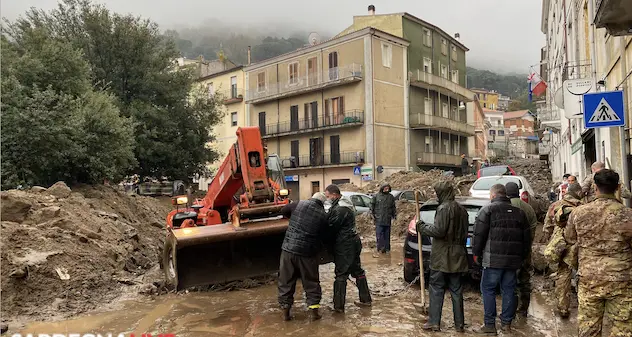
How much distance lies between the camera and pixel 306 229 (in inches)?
248

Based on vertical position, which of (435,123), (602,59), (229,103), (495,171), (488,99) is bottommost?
(495,171)

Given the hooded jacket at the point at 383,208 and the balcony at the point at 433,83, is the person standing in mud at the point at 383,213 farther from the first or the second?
the balcony at the point at 433,83

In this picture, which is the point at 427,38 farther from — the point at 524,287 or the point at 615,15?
the point at 524,287

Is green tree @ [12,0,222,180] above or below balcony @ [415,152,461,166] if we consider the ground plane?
above

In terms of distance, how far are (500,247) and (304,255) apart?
248 cm

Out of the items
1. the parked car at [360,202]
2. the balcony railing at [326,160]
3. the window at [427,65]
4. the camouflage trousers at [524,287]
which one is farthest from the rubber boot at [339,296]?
the window at [427,65]

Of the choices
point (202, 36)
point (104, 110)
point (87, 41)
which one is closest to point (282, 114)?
point (87, 41)

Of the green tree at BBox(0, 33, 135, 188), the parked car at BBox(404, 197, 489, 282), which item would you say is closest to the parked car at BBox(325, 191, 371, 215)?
the green tree at BBox(0, 33, 135, 188)

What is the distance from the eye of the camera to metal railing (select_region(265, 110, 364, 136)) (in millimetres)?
35681

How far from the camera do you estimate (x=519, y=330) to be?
19.1 feet

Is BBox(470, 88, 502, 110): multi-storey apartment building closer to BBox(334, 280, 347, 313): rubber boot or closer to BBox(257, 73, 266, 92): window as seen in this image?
BBox(257, 73, 266, 92): window

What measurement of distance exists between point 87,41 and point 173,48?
4.17 m

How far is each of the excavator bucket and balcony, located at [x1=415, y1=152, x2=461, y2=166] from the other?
31054 mm

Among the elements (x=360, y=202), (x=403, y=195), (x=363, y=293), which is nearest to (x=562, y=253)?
(x=363, y=293)
